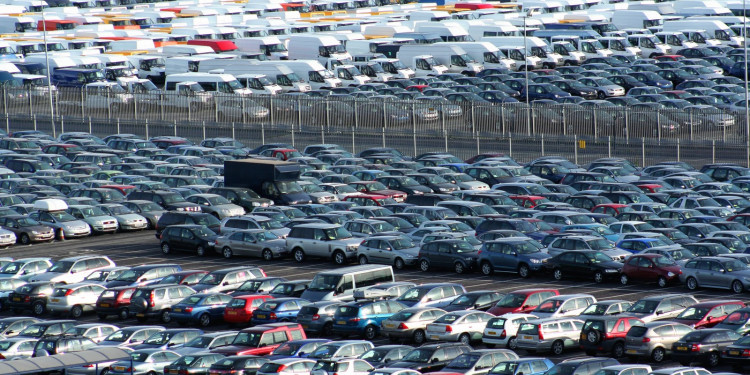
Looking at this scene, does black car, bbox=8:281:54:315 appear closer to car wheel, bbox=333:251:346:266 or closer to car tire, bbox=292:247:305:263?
car tire, bbox=292:247:305:263

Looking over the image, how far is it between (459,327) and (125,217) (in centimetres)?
2121


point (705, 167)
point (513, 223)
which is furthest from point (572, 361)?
point (705, 167)

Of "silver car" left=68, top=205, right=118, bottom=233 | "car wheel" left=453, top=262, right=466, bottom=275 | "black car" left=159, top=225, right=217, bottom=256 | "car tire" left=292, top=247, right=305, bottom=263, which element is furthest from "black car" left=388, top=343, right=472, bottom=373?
"silver car" left=68, top=205, right=118, bottom=233

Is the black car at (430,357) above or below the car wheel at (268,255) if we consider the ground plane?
below

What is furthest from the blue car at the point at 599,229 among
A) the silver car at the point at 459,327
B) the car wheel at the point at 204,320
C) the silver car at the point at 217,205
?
the car wheel at the point at 204,320

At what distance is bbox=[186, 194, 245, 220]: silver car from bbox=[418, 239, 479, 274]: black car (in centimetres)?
1075

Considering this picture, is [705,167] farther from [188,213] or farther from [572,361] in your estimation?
[572,361]

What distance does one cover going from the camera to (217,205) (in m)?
51.8

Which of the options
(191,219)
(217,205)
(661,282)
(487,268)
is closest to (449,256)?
(487,268)

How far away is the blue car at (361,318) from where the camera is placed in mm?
34531

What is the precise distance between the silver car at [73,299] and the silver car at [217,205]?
12.5 metres

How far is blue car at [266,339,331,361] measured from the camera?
3072 cm

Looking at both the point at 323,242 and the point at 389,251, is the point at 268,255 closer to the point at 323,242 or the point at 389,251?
the point at 323,242

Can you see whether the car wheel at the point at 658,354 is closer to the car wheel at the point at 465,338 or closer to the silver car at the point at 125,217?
the car wheel at the point at 465,338
